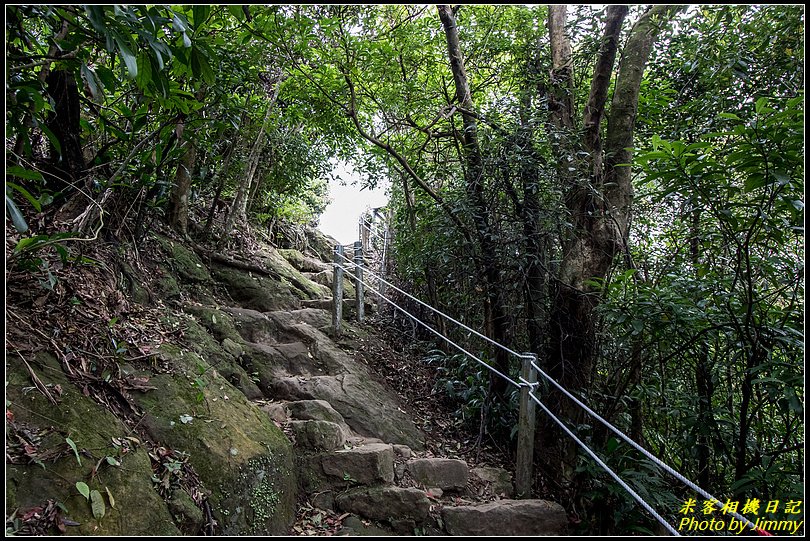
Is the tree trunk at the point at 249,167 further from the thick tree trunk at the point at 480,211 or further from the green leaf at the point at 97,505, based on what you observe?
the green leaf at the point at 97,505

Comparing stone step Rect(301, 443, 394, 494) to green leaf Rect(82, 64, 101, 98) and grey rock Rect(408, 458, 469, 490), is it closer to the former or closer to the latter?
grey rock Rect(408, 458, 469, 490)

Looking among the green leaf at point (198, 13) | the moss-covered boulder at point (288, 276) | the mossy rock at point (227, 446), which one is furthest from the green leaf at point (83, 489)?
the moss-covered boulder at point (288, 276)

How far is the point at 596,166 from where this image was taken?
3.31 meters

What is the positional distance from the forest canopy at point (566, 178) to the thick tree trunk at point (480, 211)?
0.02 meters

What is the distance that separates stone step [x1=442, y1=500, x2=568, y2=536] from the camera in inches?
104

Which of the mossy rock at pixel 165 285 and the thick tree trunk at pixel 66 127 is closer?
the thick tree trunk at pixel 66 127

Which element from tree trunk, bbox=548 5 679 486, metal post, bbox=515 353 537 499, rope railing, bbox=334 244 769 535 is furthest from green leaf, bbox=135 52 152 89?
tree trunk, bbox=548 5 679 486

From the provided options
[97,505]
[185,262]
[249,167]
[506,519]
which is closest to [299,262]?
[249,167]

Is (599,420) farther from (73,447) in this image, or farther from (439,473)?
(73,447)

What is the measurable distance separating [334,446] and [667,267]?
8.21 ft

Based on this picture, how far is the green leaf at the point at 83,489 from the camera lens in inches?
67.4

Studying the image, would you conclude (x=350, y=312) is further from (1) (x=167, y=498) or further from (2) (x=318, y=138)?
(1) (x=167, y=498)

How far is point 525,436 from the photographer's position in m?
2.94

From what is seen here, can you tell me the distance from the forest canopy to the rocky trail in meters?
0.42
